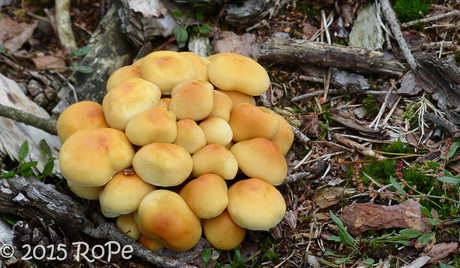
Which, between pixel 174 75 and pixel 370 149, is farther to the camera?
pixel 370 149

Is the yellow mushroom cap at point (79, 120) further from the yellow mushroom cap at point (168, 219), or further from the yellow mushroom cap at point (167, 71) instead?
the yellow mushroom cap at point (168, 219)

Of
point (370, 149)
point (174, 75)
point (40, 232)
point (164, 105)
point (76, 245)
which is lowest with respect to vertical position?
point (76, 245)

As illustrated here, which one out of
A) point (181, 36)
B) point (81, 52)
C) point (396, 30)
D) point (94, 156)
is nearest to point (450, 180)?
point (396, 30)

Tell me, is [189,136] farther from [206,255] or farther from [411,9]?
[411,9]

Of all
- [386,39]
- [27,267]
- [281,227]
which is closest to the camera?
[27,267]

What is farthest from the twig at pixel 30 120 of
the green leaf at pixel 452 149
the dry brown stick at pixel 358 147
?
the green leaf at pixel 452 149

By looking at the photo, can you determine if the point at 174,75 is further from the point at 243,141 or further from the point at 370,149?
the point at 370,149

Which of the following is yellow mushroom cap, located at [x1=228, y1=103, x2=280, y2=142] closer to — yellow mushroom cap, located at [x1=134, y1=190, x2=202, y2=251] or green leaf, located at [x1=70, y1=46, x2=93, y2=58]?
yellow mushroom cap, located at [x1=134, y1=190, x2=202, y2=251]

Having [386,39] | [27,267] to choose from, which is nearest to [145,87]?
[27,267]
